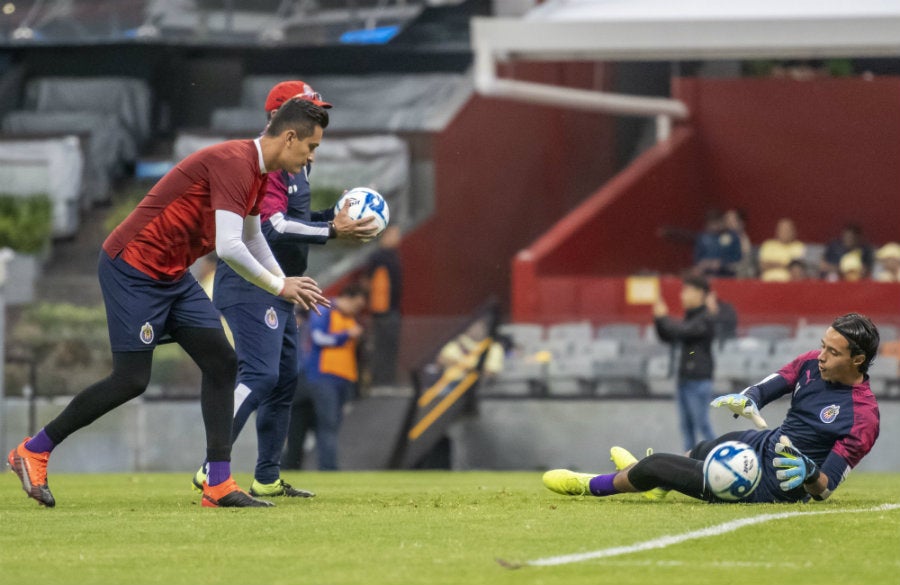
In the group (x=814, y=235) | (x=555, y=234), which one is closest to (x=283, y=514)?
(x=555, y=234)

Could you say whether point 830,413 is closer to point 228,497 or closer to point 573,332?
point 228,497

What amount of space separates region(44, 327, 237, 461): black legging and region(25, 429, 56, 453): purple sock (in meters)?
0.03

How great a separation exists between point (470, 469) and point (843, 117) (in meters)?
11.7

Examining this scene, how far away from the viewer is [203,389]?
8.92 metres

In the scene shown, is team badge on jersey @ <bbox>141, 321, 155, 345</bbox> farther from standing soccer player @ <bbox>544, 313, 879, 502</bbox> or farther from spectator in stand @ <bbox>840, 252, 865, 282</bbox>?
spectator in stand @ <bbox>840, 252, 865, 282</bbox>

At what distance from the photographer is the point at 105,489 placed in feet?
37.9

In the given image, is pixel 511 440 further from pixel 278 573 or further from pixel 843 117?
pixel 278 573

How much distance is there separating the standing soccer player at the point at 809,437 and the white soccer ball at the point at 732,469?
70 millimetres

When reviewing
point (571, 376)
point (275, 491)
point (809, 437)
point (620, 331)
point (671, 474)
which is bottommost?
point (571, 376)

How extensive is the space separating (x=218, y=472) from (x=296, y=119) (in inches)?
70.6

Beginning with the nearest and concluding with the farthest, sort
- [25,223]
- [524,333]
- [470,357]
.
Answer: [470,357]
[524,333]
[25,223]

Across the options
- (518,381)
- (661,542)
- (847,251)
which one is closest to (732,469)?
(661,542)

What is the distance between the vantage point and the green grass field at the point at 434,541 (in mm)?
6602

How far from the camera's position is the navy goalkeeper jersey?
29.1 feet
